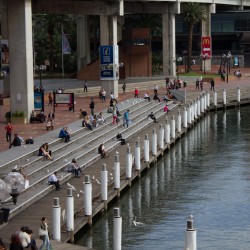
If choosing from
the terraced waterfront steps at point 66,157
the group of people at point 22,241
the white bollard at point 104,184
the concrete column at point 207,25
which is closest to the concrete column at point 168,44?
the concrete column at point 207,25

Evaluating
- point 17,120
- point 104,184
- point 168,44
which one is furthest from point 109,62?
point 104,184

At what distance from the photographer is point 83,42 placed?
13250 cm

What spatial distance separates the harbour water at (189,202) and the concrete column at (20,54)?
44.7 feet

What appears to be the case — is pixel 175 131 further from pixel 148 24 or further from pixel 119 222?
pixel 148 24

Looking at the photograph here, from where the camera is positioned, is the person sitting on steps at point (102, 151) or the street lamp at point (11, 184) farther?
the person sitting on steps at point (102, 151)

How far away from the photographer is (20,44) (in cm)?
7388

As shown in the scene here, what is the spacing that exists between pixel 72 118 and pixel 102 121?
5034 mm

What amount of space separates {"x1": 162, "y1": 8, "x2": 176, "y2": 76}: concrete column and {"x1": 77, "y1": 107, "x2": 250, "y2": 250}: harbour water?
48.9 meters

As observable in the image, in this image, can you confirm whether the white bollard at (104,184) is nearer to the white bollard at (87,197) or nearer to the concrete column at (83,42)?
the white bollard at (87,197)

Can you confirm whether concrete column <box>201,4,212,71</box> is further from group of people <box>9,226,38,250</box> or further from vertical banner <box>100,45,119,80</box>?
group of people <box>9,226,38,250</box>

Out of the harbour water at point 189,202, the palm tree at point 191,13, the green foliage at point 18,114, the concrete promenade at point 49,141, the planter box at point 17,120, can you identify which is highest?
the palm tree at point 191,13

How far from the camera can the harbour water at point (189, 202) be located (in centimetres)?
4003

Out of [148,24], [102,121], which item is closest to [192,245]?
[102,121]

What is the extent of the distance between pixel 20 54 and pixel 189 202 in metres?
30.1
